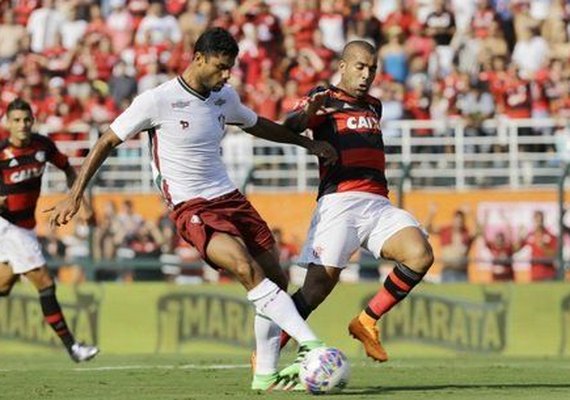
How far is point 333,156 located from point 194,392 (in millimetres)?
2129

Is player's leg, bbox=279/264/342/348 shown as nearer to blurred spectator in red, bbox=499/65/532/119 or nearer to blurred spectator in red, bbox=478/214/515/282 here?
blurred spectator in red, bbox=478/214/515/282

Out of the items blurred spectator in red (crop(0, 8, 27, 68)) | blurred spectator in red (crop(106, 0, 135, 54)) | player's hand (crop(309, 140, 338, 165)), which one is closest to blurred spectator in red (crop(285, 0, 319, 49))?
blurred spectator in red (crop(106, 0, 135, 54))

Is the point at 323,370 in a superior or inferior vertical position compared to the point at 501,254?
inferior

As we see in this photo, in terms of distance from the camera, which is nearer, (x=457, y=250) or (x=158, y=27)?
(x=457, y=250)

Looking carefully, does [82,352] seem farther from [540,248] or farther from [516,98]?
[516,98]

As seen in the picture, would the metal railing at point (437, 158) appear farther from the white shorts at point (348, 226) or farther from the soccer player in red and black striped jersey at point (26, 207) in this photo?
the white shorts at point (348, 226)

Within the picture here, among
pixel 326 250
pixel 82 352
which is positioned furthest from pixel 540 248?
pixel 326 250

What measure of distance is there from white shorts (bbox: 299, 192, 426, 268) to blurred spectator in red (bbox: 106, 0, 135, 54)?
52.0 feet

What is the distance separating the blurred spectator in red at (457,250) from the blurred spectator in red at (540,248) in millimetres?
637

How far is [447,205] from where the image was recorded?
2253 centimetres

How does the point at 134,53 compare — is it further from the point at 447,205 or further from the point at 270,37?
the point at 447,205

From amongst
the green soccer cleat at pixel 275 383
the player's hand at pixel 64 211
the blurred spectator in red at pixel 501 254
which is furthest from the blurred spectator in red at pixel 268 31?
the player's hand at pixel 64 211

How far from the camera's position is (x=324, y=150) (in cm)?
1300

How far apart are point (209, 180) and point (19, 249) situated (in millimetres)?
5738
